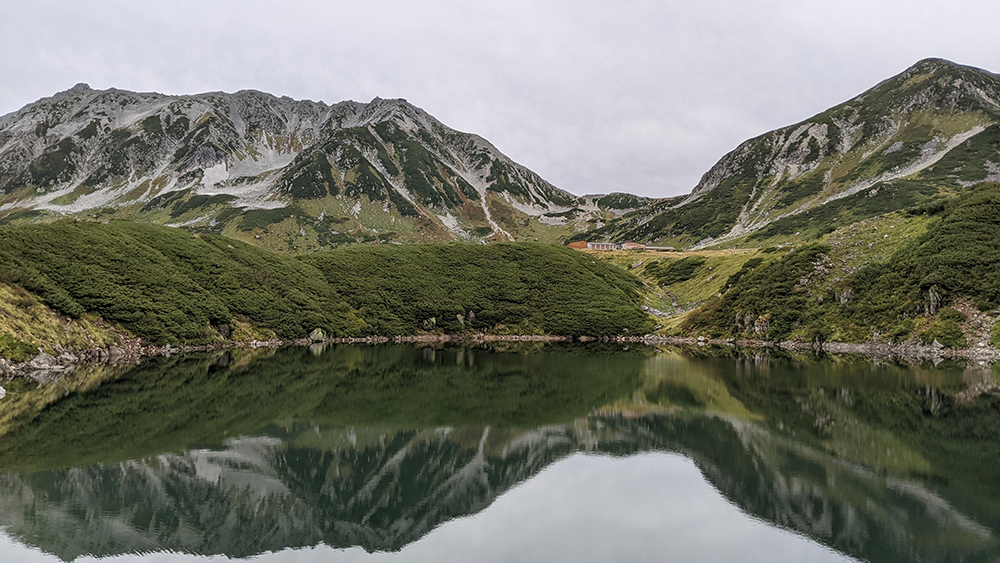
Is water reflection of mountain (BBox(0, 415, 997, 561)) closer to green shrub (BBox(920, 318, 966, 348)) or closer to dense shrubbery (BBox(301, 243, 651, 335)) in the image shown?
green shrub (BBox(920, 318, 966, 348))

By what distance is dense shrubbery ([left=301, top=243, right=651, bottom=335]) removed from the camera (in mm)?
110125

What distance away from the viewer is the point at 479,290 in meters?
119

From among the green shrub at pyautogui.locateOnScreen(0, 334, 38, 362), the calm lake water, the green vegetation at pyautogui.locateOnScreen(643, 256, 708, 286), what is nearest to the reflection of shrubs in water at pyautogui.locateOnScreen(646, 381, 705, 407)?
the calm lake water

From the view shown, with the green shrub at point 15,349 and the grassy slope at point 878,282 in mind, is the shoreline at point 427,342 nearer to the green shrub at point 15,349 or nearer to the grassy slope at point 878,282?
the green shrub at point 15,349

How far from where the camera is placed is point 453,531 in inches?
674

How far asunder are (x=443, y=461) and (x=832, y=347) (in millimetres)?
71818

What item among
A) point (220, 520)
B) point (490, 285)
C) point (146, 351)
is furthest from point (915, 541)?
point (490, 285)

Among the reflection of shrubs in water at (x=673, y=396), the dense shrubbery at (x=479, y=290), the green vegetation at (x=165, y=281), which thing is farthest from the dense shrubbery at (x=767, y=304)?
the green vegetation at (x=165, y=281)

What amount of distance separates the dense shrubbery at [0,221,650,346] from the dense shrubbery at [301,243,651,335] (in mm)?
243

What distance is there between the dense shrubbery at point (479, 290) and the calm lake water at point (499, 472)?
216 feet

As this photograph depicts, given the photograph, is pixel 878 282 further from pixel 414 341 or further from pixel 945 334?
pixel 414 341

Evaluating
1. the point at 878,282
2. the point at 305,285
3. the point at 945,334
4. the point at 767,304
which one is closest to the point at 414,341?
the point at 305,285

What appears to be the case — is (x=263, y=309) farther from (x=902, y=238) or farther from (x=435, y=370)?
(x=902, y=238)

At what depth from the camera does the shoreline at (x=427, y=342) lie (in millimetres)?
51113
